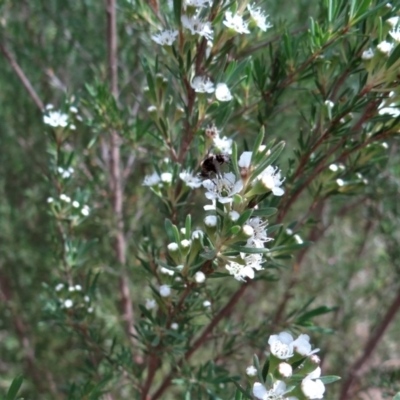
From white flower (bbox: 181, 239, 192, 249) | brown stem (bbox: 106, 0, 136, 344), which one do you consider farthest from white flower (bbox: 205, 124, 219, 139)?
brown stem (bbox: 106, 0, 136, 344)

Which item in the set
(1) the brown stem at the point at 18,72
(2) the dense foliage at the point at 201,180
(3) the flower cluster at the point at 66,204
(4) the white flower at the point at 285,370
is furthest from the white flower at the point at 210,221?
(1) the brown stem at the point at 18,72

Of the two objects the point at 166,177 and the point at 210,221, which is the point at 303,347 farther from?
the point at 166,177

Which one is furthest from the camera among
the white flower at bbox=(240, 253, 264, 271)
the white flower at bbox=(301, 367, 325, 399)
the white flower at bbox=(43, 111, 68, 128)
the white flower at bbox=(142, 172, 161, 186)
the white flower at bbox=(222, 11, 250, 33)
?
the white flower at bbox=(43, 111, 68, 128)

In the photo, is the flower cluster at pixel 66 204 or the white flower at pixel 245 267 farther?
the flower cluster at pixel 66 204

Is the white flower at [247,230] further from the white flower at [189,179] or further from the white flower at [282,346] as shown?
the white flower at [189,179]

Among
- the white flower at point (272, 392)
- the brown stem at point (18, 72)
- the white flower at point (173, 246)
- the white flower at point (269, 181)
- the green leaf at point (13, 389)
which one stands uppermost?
the brown stem at point (18, 72)

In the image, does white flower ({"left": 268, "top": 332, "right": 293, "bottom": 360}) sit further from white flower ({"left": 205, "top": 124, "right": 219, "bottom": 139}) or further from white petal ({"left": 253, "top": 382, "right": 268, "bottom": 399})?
white flower ({"left": 205, "top": 124, "right": 219, "bottom": 139})
